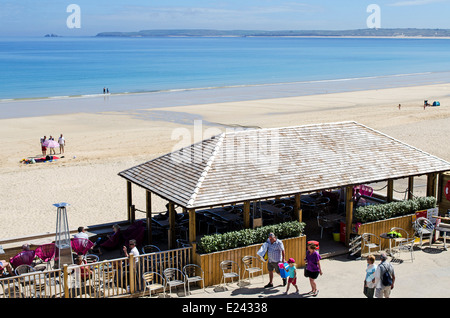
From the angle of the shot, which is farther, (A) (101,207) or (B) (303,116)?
(B) (303,116)

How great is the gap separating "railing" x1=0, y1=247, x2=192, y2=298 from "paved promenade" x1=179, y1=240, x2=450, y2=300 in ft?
2.55

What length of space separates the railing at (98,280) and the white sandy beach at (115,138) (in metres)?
5.61

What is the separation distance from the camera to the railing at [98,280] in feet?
36.7

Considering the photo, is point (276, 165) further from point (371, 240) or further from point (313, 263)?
point (313, 263)

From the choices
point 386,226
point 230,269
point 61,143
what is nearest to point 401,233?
point 386,226

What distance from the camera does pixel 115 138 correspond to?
111 ft

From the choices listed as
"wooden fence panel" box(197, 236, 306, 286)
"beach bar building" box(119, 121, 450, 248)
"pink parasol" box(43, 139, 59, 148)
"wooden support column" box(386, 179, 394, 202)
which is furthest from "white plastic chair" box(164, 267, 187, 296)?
"pink parasol" box(43, 139, 59, 148)

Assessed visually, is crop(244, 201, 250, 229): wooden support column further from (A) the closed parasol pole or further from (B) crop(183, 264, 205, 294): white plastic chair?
(A) the closed parasol pole

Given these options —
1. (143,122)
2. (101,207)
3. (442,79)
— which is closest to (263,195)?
(101,207)

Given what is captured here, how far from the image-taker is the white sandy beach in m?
19.9

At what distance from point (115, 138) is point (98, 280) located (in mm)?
23187

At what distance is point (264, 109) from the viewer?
47.6 m

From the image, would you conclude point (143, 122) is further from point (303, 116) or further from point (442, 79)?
point (442, 79)
